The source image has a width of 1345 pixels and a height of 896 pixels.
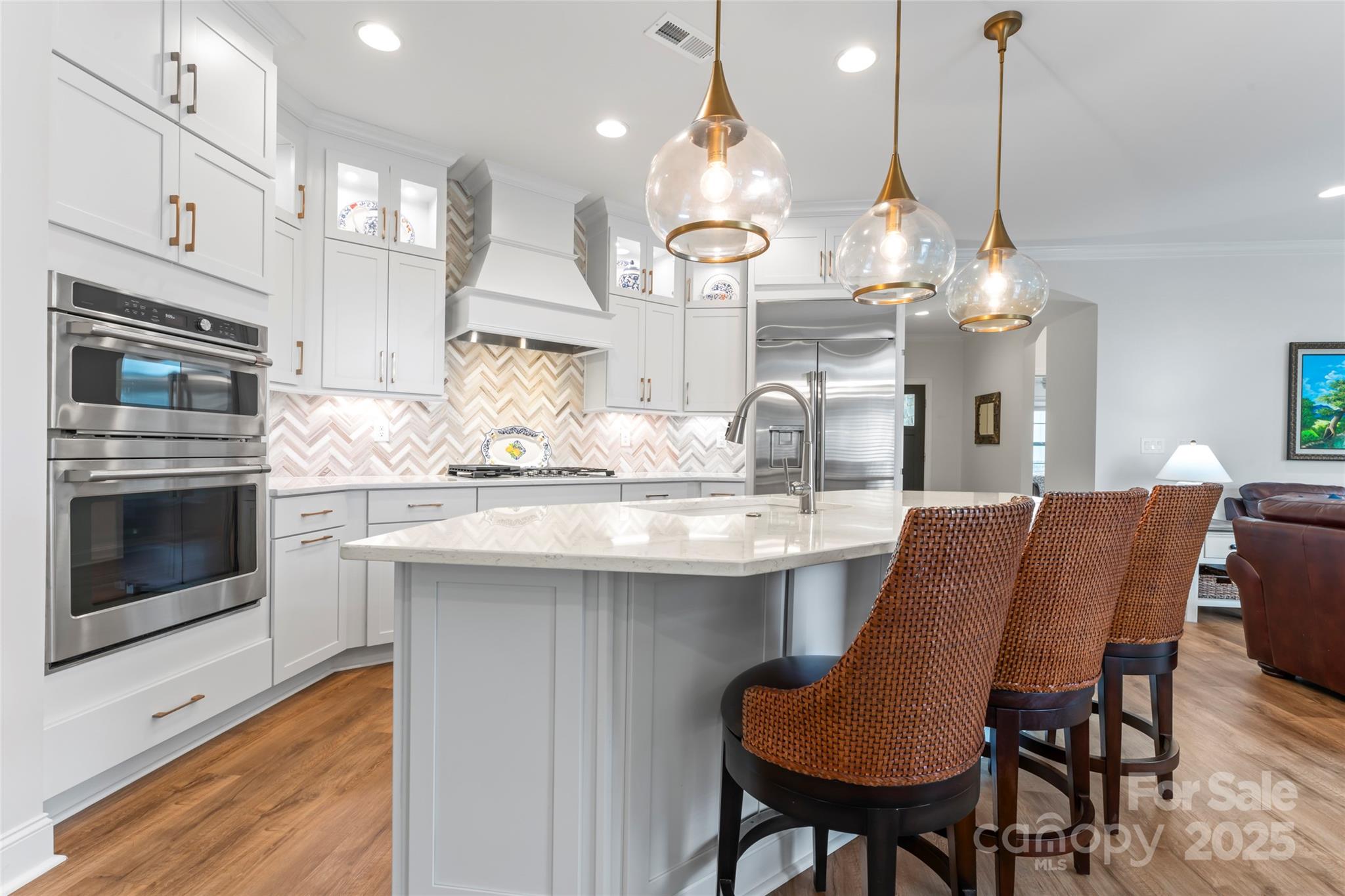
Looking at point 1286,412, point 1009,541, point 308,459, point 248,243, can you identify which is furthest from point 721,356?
point 1286,412

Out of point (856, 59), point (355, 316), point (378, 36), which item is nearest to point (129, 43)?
point (378, 36)

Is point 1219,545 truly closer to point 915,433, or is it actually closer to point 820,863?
point 915,433

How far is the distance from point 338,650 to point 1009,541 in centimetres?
292

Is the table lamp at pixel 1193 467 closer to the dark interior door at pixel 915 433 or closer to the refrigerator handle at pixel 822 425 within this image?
the refrigerator handle at pixel 822 425

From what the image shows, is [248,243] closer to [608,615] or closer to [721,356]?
[608,615]

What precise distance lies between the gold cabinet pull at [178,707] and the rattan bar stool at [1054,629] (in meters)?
2.40

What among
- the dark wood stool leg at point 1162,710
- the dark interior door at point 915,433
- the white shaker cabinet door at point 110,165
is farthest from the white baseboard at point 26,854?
the dark interior door at point 915,433

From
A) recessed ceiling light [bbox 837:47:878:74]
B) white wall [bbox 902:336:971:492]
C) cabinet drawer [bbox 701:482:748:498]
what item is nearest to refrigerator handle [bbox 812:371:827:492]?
cabinet drawer [bbox 701:482:748:498]

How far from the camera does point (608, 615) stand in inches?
51.3

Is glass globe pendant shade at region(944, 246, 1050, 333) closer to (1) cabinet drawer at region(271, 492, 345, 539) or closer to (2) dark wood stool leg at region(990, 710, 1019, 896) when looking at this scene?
(2) dark wood stool leg at region(990, 710, 1019, 896)

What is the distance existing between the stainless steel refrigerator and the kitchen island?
115 inches

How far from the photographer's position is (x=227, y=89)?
234 cm

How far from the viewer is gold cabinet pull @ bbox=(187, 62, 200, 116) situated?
2.17 meters

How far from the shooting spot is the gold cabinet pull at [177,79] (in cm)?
212
